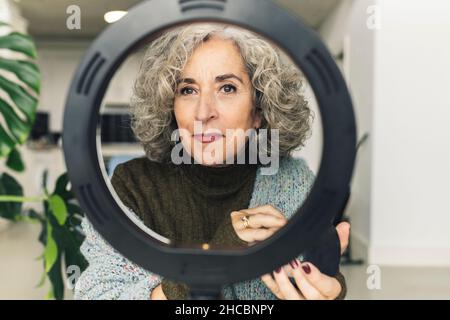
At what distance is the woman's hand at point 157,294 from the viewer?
1.38 ft

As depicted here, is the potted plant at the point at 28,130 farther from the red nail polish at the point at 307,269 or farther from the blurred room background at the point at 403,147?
the blurred room background at the point at 403,147

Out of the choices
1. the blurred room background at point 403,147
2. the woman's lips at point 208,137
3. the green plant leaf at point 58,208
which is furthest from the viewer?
the blurred room background at point 403,147

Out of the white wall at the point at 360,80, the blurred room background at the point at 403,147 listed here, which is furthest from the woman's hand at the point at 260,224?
the white wall at the point at 360,80

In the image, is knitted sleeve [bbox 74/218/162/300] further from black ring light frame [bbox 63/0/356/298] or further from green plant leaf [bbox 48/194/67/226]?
green plant leaf [bbox 48/194/67/226]

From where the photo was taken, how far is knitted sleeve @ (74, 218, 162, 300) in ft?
1.45

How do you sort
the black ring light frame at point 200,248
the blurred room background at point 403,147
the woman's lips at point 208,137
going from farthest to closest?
the blurred room background at point 403,147 → the woman's lips at point 208,137 → the black ring light frame at point 200,248

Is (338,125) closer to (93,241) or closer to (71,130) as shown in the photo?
(71,130)

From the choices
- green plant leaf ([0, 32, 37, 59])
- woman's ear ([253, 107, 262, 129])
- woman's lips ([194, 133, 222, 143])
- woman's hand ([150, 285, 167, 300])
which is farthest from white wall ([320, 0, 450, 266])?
woman's hand ([150, 285, 167, 300])

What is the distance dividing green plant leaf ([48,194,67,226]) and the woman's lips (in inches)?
29.2

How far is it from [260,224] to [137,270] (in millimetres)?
156

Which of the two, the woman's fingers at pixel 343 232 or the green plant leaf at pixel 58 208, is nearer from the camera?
the woman's fingers at pixel 343 232

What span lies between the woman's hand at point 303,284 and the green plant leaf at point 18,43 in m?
0.99

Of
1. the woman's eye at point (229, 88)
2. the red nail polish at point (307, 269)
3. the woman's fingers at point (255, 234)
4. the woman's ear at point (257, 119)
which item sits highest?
the woman's eye at point (229, 88)

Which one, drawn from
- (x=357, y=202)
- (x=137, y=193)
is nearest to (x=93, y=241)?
(x=137, y=193)
